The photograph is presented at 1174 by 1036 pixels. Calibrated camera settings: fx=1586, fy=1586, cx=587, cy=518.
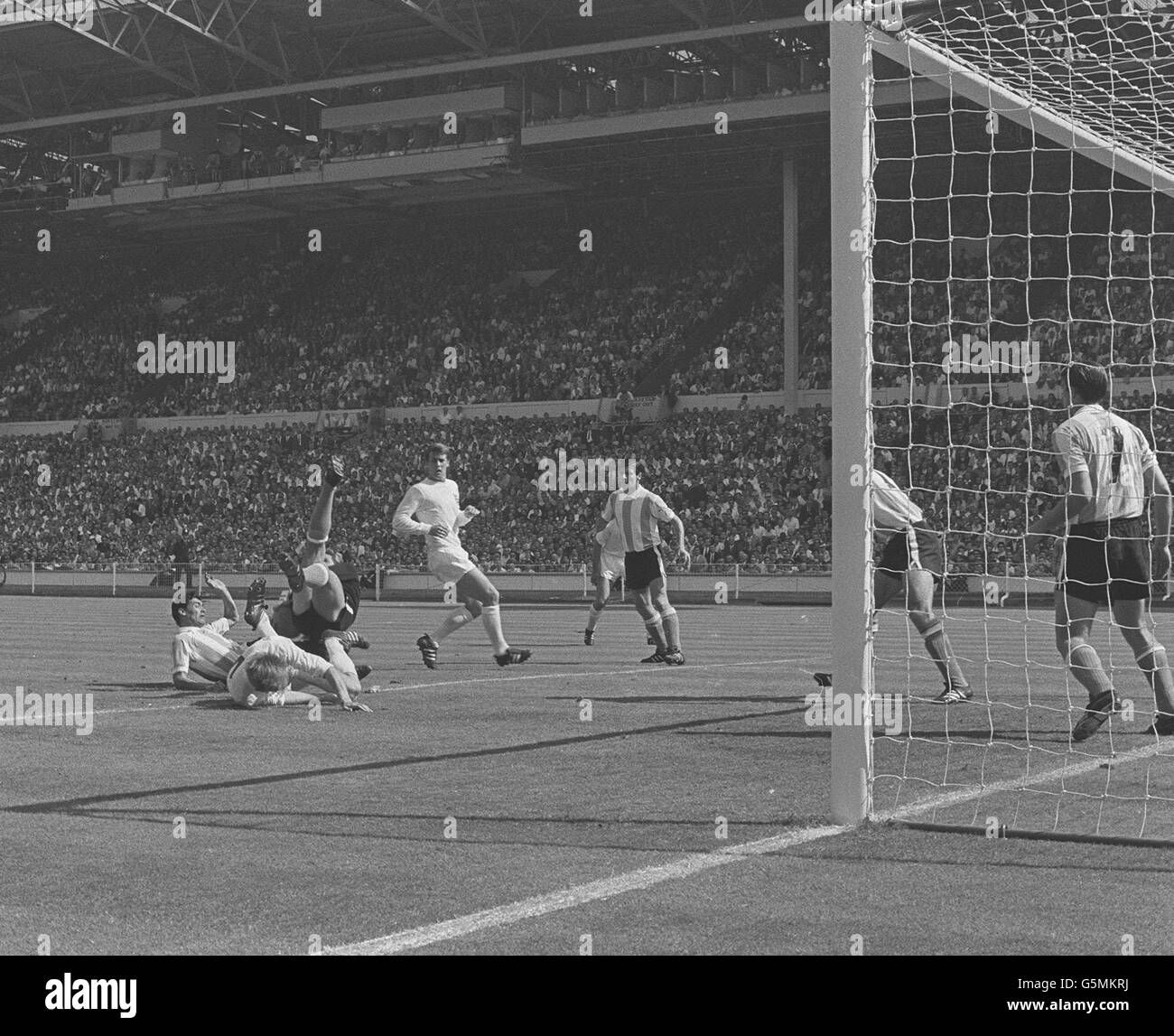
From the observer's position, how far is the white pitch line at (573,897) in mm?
4320

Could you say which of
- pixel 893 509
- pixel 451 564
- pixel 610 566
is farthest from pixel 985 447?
pixel 610 566

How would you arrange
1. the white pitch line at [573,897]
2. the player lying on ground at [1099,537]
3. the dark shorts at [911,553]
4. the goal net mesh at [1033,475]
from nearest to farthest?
the white pitch line at [573,897]
the goal net mesh at [1033,475]
the player lying on ground at [1099,537]
the dark shorts at [911,553]

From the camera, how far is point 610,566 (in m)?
20.8

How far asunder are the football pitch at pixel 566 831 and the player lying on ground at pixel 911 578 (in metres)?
0.46

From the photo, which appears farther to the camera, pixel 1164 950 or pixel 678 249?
pixel 678 249

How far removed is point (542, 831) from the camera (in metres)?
6.04

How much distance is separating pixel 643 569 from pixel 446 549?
2.11 meters

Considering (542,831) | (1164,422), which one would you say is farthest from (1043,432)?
(542,831)

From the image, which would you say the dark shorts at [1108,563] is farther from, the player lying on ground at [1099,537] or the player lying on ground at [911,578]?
the player lying on ground at [911,578]

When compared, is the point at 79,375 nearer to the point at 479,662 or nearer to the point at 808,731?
the point at 479,662

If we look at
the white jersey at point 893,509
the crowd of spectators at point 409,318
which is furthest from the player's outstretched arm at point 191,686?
the crowd of spectators at point 409,318

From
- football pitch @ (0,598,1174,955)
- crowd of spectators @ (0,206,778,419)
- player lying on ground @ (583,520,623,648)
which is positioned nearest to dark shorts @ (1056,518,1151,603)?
football pitch @ (0,598,1174,955)

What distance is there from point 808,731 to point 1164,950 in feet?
16.7

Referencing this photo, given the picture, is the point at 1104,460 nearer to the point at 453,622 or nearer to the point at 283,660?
the point at 283,660
